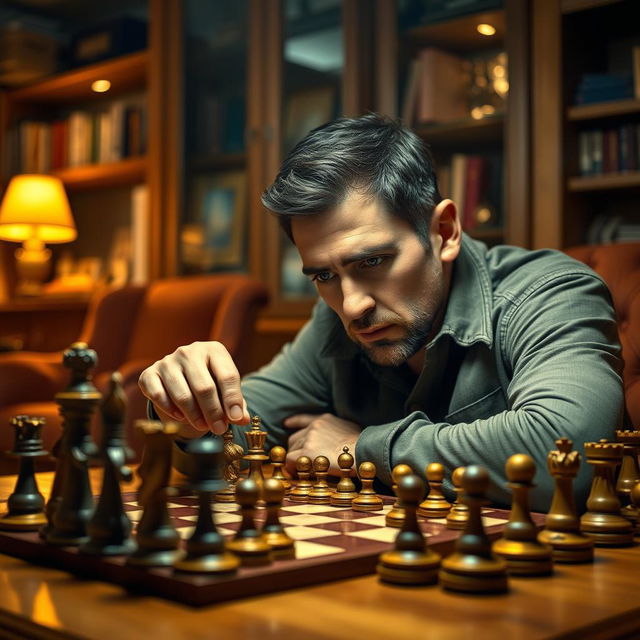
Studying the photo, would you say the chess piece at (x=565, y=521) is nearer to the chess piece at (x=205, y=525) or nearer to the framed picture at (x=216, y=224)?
the chess piece at (x=205, y=525)

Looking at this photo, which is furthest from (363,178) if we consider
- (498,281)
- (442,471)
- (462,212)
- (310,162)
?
(462,212)

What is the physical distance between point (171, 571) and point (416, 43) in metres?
3.16

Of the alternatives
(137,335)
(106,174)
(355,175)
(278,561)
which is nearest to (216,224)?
(137,335)

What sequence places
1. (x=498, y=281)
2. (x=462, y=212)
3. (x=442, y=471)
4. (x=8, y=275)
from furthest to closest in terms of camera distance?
(x=8, y=275) < (x=462, y=212) < (x=498, y=281) < (x=442, y=471)

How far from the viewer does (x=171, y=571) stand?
0.81 metres

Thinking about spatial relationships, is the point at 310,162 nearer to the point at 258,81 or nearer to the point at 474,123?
the point at 474,123

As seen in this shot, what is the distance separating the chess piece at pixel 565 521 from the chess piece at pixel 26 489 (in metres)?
0.56

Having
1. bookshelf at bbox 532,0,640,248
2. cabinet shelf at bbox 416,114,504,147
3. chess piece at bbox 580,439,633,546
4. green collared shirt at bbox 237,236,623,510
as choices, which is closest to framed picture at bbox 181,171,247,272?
cabinet shelf at bbox 416,114,504,147

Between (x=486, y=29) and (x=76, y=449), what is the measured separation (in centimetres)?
292

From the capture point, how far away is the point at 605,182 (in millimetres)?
3164

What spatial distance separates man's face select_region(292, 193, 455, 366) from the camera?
1.60m

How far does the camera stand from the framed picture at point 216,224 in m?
4.18

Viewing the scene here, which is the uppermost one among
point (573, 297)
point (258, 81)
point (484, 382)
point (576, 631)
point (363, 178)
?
point (258, 81)

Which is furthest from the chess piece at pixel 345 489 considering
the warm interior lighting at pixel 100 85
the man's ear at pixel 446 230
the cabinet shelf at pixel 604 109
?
the warm interior lighting at pixel 100 85
